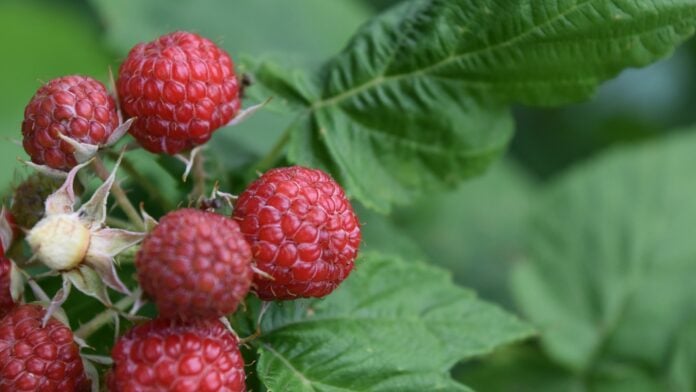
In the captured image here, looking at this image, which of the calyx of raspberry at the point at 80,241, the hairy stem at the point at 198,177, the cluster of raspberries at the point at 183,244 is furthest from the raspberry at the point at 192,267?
the hairy stem at the point at 198,177

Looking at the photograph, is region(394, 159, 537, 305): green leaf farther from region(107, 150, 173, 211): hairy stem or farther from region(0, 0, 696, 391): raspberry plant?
region(107, 150, 173, 211): hairy stem

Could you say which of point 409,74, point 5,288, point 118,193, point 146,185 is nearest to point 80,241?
point 118,193

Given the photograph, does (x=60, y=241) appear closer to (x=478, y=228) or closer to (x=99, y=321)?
(x=99, y=321)

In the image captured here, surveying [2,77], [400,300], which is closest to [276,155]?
[400,300]

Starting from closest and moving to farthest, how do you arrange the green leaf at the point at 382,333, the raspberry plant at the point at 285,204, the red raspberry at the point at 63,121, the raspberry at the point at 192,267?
the raspberry at the point at 192,267 < the raspberry plant at the point at 285,204 < the red raspberry at the point at 63,121 < the green leaf at the point at 382,333

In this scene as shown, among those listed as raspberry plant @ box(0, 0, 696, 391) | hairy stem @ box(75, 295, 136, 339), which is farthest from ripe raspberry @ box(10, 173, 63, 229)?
hairy stem @ box(75, 295, 136, 339)

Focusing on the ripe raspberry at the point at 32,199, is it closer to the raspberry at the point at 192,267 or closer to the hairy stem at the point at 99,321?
the hairy stem at the point at 99,321

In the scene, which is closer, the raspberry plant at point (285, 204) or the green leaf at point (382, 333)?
the raspberry plant at point (285, 204)

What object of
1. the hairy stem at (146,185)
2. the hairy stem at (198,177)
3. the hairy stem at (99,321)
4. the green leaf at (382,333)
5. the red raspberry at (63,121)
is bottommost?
the green leaf at (382,333)
